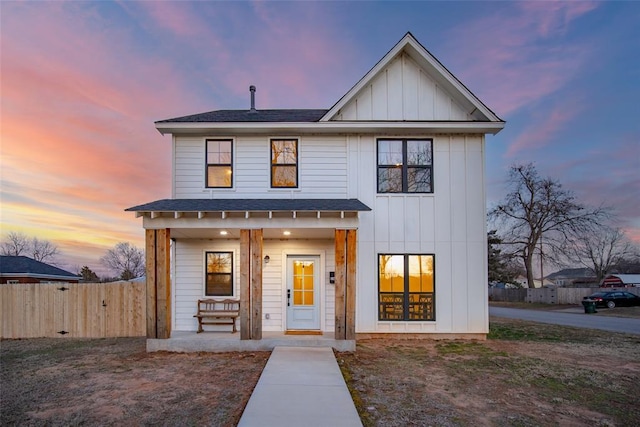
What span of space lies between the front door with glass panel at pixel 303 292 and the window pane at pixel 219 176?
2991mm

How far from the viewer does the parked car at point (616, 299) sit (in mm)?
25781

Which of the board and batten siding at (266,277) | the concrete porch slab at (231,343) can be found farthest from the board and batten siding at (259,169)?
the concrete porch slab at (231,343)

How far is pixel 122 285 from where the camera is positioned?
40.5 ft

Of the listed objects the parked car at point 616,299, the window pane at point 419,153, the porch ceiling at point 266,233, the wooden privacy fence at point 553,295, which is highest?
the window pane at point 419,153

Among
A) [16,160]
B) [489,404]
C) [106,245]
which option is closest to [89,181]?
[16,160]

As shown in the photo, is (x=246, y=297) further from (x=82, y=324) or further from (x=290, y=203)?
(x=82, y=324)

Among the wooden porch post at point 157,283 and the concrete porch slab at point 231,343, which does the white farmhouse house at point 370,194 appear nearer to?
the concrete porch slab at point 231,343

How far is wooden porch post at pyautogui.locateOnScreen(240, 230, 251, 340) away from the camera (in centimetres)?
909

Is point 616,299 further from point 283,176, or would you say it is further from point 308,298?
point 283,176

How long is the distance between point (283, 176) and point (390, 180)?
127 inches

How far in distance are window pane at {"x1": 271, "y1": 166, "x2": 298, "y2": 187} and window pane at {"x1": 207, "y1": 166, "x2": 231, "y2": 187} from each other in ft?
4.44

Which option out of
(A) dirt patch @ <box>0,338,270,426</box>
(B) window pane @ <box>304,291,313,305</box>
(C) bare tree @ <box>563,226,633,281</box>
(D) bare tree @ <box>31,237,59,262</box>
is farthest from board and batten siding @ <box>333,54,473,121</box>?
(D) bare tree @ <box>31,237,59,262</box>

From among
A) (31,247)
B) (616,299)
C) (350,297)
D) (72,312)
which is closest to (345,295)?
(350,297)

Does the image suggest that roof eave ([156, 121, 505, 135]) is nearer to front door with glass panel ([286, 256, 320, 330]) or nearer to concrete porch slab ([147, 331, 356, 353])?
front door with glass panel ([286, 256, 320, 330])
